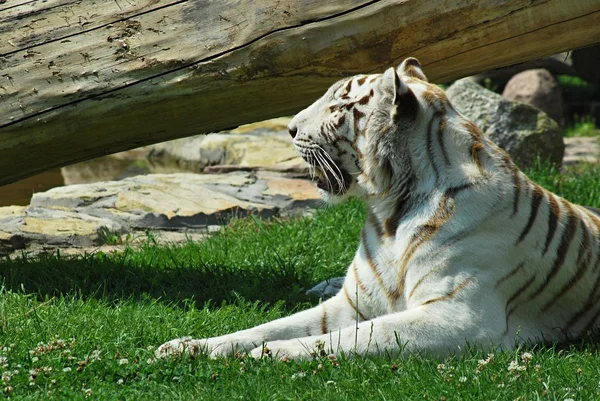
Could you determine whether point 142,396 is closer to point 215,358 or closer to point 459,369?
point 215,358

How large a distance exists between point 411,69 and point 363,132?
447 millimetres

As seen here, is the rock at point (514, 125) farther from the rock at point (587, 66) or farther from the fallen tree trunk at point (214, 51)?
the rock at point (587, 66)

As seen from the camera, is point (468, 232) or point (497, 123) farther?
point (497, 123)

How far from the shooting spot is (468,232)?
405 centimetres

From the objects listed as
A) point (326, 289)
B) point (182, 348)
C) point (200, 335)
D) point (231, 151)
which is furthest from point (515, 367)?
point (231, 151)

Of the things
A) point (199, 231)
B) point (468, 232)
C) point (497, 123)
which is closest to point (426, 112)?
point (468, 232)

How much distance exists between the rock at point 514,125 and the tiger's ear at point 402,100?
458 centimetres

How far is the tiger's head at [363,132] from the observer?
164 inches

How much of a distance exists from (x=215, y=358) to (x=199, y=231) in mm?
3250

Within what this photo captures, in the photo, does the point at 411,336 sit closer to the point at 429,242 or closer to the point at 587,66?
the point at 429,242

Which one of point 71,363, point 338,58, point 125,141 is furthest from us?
point 125,141

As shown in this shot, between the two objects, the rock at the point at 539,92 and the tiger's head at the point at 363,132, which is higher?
the tiger's head at the point at 363,132

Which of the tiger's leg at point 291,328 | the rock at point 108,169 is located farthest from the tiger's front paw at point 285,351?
the rock at point 108,169

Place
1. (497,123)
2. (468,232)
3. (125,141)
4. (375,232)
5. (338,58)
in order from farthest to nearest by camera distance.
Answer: (497,123) → (125,141) → (338,58) → (375,232) → (468,232)
